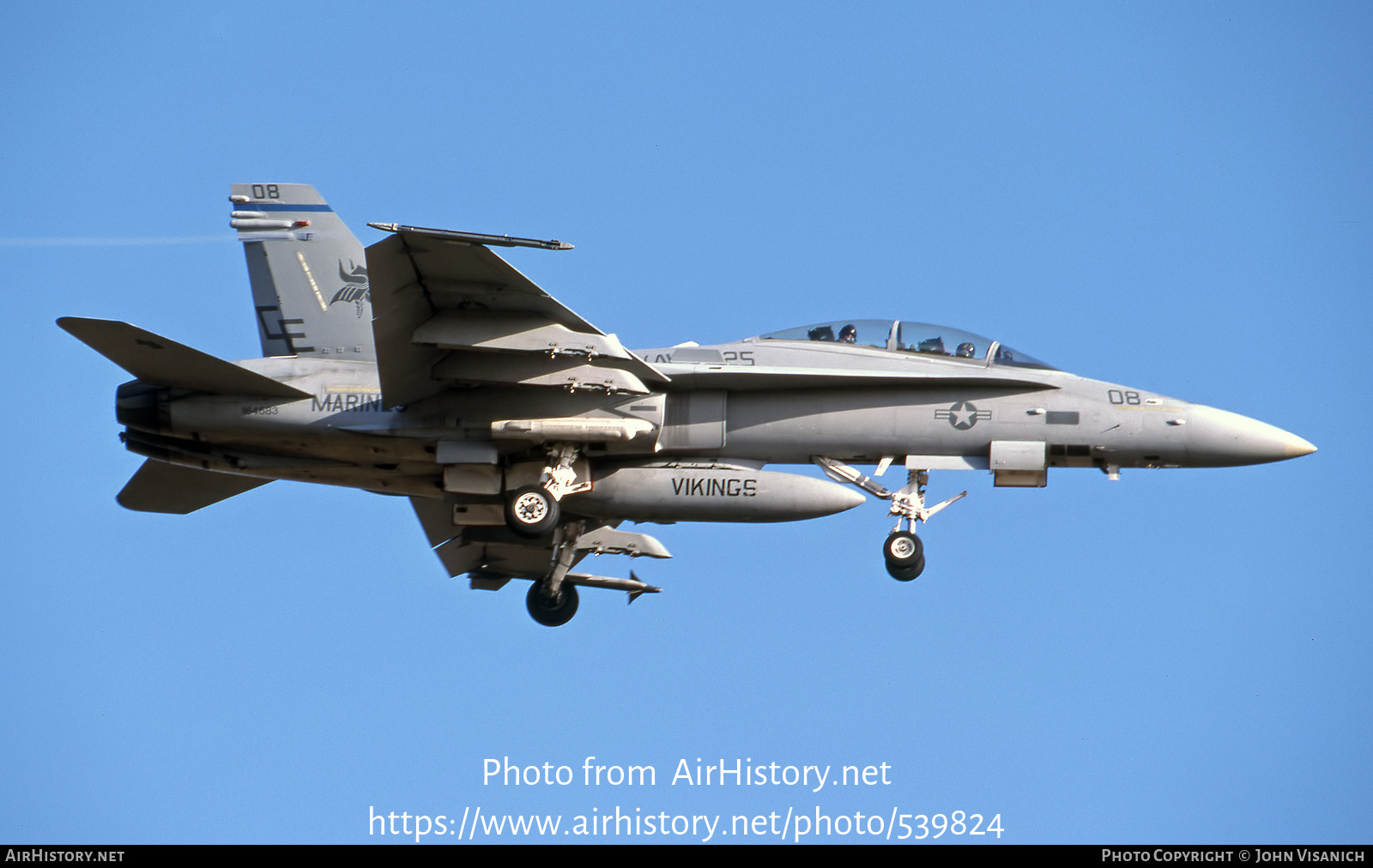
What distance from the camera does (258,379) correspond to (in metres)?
20.7

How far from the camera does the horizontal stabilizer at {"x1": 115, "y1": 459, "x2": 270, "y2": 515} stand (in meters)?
23.1

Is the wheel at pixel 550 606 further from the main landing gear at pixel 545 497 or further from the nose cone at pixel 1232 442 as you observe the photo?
the nose cone at pixel 1232 442

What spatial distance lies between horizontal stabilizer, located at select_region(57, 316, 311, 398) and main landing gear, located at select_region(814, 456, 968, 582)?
6539 mm

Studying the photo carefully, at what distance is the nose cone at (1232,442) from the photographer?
819 inches

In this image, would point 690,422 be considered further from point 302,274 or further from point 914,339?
point 302,274

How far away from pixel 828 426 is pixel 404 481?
18.2 ft

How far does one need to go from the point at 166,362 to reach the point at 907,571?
29.3ft

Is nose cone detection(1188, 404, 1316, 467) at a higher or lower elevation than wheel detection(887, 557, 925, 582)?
higher

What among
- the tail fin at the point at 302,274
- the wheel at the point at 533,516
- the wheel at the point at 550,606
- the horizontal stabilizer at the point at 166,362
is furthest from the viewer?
the wheel at the point at 550,606

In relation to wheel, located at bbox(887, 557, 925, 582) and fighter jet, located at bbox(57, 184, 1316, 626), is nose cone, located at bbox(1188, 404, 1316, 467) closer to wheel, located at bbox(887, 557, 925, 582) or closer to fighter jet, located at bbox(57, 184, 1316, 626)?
fighter jet, located at bbox(57, 184, 1316, 626)

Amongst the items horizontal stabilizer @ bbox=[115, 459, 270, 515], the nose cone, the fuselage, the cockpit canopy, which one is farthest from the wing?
the nose cone

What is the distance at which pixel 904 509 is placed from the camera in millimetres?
20906

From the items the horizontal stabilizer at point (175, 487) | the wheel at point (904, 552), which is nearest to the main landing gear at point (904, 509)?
the wheel at point (904, 552)

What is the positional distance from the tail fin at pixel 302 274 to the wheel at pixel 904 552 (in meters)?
6.92
